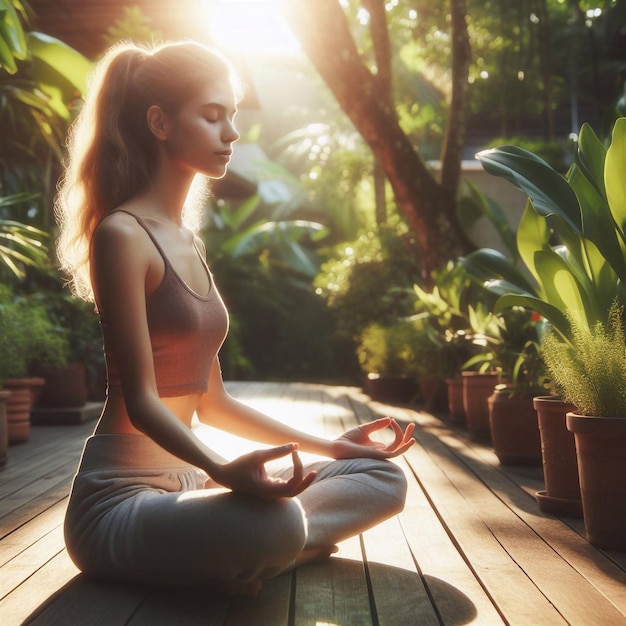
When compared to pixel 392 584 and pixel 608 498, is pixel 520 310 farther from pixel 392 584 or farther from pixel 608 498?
pixel 392 584

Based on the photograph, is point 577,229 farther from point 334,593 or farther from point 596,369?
point 334,593

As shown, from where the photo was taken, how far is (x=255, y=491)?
1.68 metres

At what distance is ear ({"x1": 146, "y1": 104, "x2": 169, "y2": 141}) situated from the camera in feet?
6.71

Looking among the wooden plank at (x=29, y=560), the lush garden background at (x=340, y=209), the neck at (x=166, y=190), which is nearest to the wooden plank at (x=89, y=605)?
the wooden plank at (x=29, y=560)

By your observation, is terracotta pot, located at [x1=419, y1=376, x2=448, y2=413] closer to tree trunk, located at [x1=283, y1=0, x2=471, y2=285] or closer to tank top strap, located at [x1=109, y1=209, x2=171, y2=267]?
tree trunk, located at [x1=283, y1=0, x2=471, y2=285]

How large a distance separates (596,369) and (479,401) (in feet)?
8.20

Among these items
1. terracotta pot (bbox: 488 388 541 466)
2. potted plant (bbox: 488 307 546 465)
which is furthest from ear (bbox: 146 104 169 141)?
terracotta pot (bbox: 488 388 541 466)

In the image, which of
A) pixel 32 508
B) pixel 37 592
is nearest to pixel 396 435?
pixel 37 592

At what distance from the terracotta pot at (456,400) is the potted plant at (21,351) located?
2445mm

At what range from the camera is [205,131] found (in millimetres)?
2029

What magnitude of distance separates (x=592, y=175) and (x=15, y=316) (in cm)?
338

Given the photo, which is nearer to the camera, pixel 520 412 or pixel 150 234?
pixel 150 234

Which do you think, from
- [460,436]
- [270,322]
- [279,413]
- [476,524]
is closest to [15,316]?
[279,413]

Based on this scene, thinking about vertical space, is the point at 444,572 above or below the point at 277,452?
below
